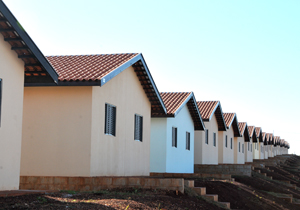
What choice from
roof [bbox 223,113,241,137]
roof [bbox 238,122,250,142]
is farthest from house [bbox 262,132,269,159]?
roof [bbox 223,113,241,137]

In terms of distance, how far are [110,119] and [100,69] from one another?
213cm

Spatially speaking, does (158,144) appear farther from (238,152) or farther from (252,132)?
(252,132)

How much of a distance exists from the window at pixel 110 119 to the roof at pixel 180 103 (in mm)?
6069

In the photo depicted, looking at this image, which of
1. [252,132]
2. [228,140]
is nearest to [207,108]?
[228,140]

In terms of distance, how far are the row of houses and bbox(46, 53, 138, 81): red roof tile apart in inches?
1.3

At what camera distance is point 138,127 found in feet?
61.1

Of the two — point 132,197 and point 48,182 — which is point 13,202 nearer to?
point 132,197

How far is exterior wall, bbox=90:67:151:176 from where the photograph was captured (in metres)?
14.6

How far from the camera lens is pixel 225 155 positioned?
38250 millimetres

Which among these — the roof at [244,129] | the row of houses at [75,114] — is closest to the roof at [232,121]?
the roof at [244,129]

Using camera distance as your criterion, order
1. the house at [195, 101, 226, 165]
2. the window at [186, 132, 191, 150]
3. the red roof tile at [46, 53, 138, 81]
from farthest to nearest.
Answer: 1. the house at [195, 101, 226, 165]
2. the window at [186, 132, 191, 150]
3. the red roof tile at [46, 53, 138, 81]

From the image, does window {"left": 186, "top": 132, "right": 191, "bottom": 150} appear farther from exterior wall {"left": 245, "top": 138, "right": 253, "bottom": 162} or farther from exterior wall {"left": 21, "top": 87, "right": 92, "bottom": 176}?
exterior wall {"left": 245, "top": 138, "right": 253, "bottom": 162}

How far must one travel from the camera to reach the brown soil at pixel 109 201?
333 inches

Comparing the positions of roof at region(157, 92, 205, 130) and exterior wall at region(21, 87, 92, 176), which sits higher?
roof at region(157, 92, 205, 130)
